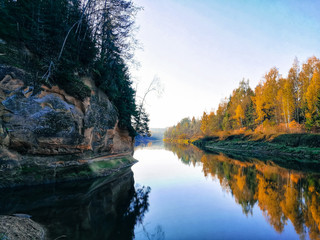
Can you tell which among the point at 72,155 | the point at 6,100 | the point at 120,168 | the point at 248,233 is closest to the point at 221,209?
the point at 248,233

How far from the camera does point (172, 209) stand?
716 cm

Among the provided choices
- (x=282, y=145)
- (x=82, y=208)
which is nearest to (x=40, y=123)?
(x=82, y=208)

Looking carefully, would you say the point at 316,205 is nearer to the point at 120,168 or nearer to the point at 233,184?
the point at 233,184

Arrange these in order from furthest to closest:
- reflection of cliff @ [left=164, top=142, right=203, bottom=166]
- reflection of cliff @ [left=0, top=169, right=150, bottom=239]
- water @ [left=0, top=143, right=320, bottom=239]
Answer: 1. reflection of cliff @ [left=164, top=142, right=203, bottom=166]
2. water @ [left=0, top=143, right=320, bottom=239]
3. reflection of cliff @ [left=0, top=169, right=150, bottom=239]

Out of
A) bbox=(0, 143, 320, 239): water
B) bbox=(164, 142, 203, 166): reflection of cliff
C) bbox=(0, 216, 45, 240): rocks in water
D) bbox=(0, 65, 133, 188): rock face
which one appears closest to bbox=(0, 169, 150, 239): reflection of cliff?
bbox=(0, 143, 320, 239): water

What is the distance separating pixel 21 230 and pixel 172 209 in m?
5.45

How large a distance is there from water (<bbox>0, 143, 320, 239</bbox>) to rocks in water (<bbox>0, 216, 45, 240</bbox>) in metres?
0.40

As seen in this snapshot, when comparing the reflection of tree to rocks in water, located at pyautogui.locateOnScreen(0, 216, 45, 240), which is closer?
rocks in water, located at pyautogui.locateOnScreen(0, 216, 45, 240)

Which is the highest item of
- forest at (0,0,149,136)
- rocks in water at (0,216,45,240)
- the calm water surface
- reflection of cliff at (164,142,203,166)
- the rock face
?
forest at (0,0,149,136)

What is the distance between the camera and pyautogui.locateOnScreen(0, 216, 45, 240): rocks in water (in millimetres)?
3429

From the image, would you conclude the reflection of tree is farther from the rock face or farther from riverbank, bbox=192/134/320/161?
riverbank, bbox=192/134/320/161

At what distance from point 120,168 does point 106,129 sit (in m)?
4.28

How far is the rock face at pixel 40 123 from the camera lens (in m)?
7.79

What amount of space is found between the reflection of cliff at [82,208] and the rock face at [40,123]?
6.36 feet
